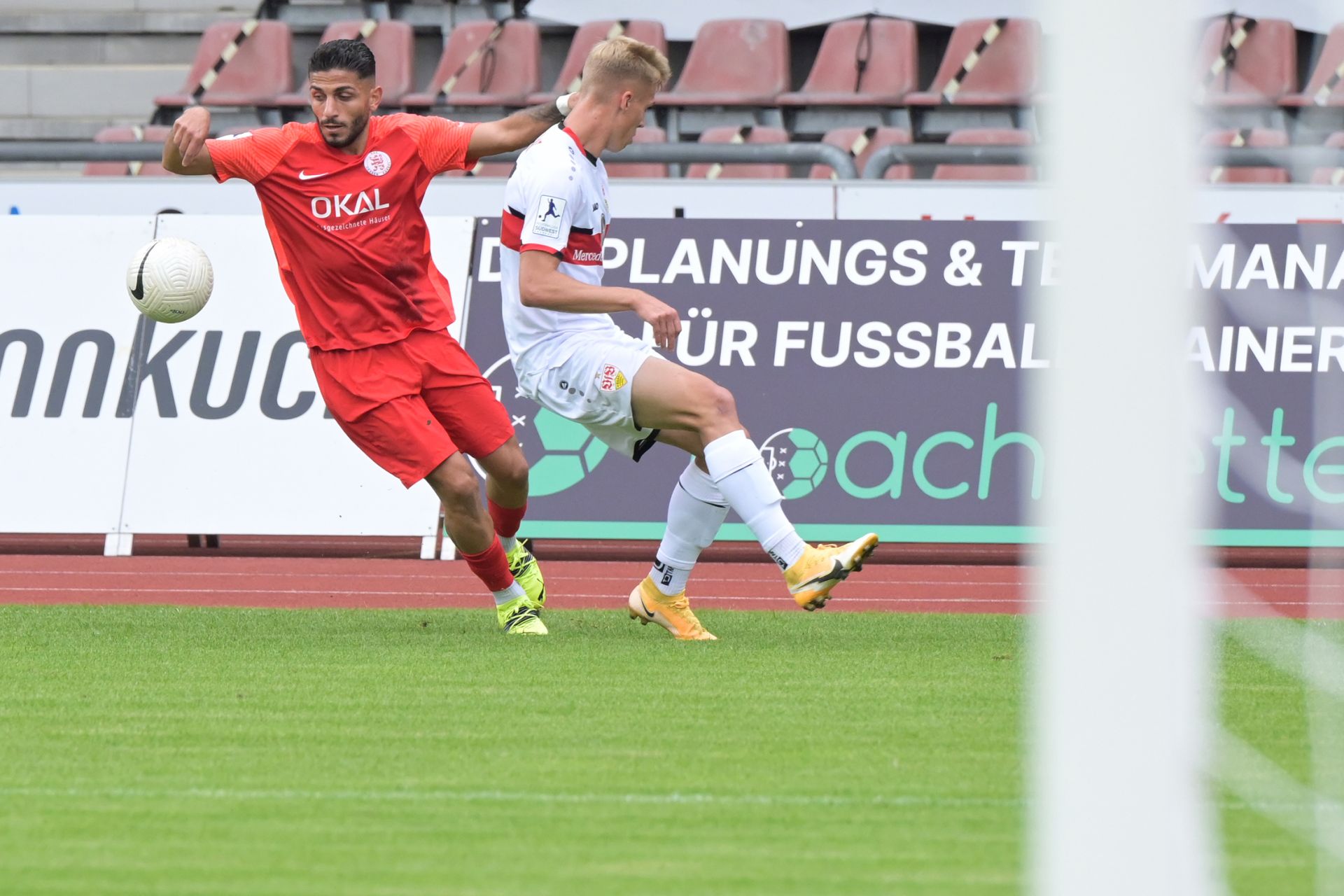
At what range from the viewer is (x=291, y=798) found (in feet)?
12.5

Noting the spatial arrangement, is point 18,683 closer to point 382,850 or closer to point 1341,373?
point 382,850

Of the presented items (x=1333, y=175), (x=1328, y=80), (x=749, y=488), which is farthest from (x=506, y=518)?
(x=1333, y=175)

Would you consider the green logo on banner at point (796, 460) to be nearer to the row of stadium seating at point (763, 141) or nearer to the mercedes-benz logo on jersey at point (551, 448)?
the mercedes-benz logo on jersey at point (551, 448)

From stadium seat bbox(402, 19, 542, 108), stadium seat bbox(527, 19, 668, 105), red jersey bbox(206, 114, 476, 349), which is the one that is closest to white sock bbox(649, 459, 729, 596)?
red jersey bbox(206, 114, 476, 349)

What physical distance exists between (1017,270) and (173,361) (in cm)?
429

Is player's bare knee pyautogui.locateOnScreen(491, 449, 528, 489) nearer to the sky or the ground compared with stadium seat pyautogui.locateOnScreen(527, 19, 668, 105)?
nearer to the ground

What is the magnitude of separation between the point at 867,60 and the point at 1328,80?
24.1 feet

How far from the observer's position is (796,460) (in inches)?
370

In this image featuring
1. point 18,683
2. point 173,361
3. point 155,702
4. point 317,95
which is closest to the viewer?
point 155,702

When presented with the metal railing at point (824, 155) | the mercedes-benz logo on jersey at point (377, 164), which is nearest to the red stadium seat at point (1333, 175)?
the metal railing at point (824, 155)

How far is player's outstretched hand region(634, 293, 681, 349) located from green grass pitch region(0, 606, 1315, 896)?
1006 millimetres

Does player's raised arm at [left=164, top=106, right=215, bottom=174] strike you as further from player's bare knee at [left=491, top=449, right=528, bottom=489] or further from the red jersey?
player's bare knee at [left=491, top=449, right=528, bottom=489]

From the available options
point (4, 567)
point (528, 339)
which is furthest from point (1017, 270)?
point (4, 567)

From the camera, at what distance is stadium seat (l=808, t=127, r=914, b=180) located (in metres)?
14.5
